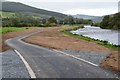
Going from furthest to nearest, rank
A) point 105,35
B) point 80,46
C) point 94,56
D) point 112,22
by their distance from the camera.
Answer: point 112,22 → point 105,35 → point 80,46 → point 94,56

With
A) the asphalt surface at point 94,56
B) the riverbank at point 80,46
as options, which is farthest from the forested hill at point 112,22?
the asphalt surface at point 94,56

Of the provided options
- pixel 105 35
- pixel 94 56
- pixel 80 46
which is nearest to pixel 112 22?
pixel 105 35

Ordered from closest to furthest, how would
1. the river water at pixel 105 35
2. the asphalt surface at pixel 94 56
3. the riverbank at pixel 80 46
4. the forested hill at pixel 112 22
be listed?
1. the riverbank at pixel 80 46
2. the asphalt surface at pixel 94 56
3. the river water at pixel 105 35
4. the forested hill at pixel 112 22

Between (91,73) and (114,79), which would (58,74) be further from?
(114,79)

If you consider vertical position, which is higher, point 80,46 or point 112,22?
point 112,22

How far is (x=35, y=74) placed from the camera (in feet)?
40.3

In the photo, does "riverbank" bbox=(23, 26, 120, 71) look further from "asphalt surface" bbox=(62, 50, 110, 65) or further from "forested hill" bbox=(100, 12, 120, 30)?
"forested hill" bbox=(100, 12, 120, 30)

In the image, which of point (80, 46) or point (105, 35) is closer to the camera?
point (80, 46)

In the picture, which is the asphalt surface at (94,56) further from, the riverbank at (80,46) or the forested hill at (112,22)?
the forested hill at (112,22)

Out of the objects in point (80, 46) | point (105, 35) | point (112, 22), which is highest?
point (112, 22)

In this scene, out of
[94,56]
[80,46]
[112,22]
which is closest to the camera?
[94,56]

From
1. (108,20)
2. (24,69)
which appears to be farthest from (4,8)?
(24,69)

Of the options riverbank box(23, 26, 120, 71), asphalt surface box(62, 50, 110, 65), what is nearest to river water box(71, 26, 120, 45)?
riverbank box(23, 26, 120, 71)

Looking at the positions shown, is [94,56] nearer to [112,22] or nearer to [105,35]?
[105,35]
